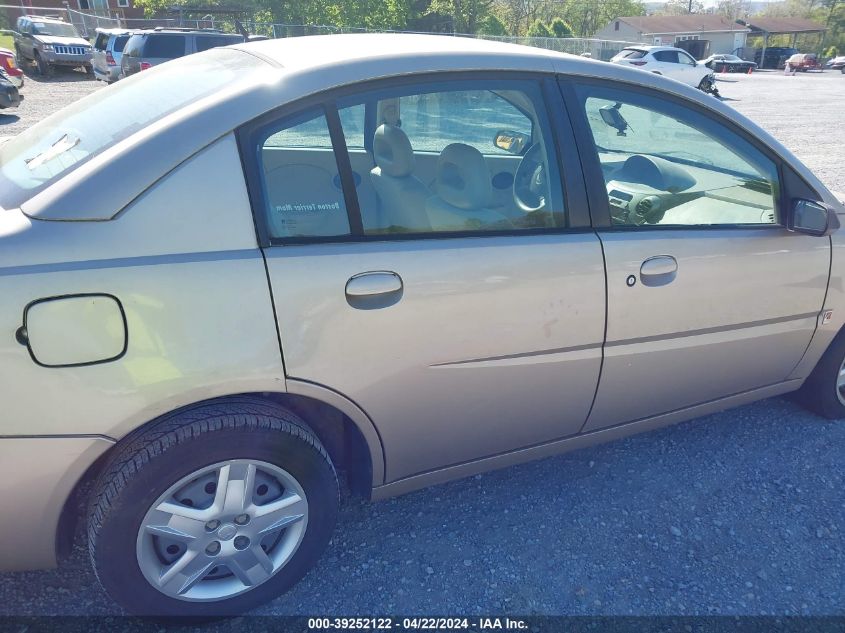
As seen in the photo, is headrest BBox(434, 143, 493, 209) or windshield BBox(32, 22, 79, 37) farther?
windshield BBox(32, 22, 79, 37)

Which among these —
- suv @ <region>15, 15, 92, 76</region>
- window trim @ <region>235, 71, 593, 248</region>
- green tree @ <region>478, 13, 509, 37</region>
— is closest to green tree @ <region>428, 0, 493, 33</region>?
green tree @ <region>478, 13, 509, 37</region>

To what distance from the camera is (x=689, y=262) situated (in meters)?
2.52

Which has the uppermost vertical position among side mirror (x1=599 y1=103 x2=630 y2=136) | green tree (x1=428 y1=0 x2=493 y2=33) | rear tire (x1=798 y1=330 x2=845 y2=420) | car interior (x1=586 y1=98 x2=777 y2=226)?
green tree (x1=428 y1=0 x2=493 y2=33)

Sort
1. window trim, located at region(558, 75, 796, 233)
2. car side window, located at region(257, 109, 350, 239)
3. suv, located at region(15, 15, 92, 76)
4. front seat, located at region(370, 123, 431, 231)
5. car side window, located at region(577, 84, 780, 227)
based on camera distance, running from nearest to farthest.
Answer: car side window, located at region(257, 109, 350, 239) → front seat, located at region(370, 123, 431, 231) → window trim, located at region(558, 75, 796, 233) → car side window, located at region(577, 84, 780, 227) → suv, located at region(15, 15, 92, 76)

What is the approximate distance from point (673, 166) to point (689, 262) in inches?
27.2

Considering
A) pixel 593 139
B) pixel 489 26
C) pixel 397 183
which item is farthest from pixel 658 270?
pixel 489 26

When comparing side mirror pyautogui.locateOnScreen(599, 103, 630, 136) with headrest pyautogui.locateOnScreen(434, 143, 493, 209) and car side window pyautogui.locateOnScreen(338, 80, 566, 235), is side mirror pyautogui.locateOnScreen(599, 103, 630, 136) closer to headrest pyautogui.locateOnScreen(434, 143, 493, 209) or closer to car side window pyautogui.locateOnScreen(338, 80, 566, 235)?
car side window pyautogui.locateOnScreen(338, 80, 566, 235)

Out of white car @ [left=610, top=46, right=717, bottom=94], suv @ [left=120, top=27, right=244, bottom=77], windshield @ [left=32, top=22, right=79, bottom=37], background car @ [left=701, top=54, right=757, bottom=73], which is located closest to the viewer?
suv @ [left=120, top=27, right=244, bottom=77]

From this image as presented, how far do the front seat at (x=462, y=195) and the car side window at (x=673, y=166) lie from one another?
1.49 feet

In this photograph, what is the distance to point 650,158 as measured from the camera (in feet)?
9.96

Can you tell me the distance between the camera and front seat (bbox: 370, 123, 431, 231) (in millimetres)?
2166

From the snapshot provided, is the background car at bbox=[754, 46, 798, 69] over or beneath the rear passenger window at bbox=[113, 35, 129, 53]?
beneath

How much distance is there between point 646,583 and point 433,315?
1.30 metres

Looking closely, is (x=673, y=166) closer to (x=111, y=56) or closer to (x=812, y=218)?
(x=812, y=218)
